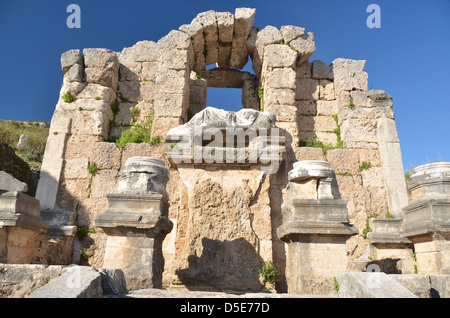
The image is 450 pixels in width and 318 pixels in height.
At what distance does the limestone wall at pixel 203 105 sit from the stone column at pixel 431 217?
1.91m

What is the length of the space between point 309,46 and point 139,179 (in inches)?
225

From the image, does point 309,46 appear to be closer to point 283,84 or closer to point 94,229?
point 283,84

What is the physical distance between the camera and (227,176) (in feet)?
20.7

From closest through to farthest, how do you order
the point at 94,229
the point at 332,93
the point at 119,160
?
the point at 94,229, the point at 119,160, the point at 332,93

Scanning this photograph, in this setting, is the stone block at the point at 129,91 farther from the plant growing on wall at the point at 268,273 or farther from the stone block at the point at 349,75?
the plant growing on wall at the point at 268,273

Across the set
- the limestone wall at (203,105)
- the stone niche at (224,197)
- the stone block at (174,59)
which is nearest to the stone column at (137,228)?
the stone niche at (224,197)

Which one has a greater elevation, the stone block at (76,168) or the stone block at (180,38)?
the stone block at (180,38)

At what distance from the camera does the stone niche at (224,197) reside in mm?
5598

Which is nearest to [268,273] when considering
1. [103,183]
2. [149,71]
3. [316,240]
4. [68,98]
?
[316,240]

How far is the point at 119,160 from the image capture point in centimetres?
738

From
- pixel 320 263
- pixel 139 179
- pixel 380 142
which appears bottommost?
pixel 320 263

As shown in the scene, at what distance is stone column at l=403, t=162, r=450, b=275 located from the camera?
4.57 m

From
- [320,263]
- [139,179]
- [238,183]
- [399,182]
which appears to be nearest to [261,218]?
[238,183]

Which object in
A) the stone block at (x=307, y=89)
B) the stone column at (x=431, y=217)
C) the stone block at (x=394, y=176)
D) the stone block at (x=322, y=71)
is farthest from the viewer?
the stone block at (x=322, y=71)
